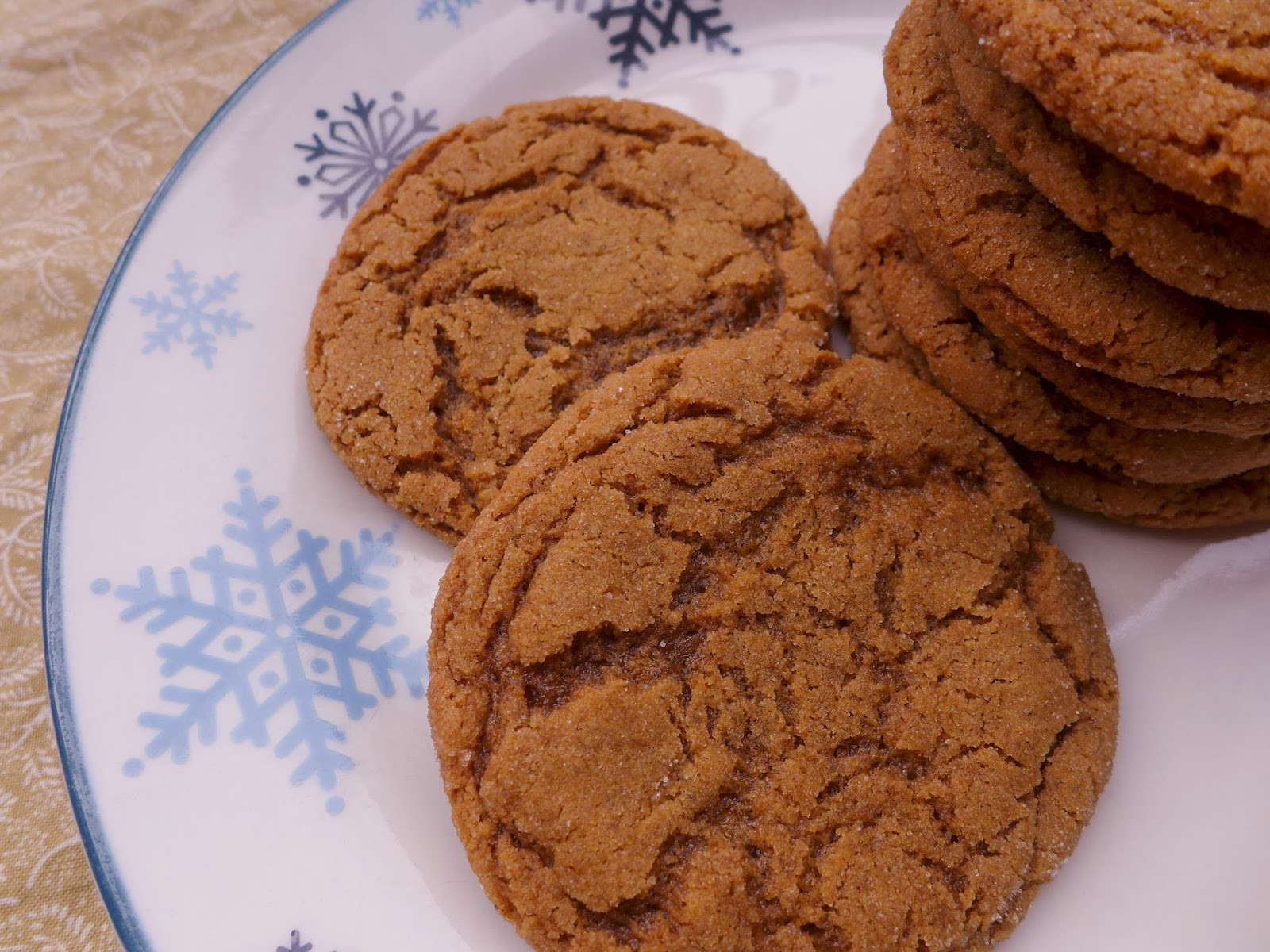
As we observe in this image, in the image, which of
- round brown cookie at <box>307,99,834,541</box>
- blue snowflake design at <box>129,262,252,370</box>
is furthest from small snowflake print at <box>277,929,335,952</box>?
blue snowflake design at <box>129,262,252,370</box>

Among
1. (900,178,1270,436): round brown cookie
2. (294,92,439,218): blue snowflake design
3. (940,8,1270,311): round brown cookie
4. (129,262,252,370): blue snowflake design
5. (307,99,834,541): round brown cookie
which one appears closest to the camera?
(940,8,1270,311): round brown cookie

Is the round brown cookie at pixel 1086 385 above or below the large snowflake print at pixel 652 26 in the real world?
below

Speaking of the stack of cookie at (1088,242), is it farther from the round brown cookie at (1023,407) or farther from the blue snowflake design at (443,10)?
the blue snowflake design at (443,10)

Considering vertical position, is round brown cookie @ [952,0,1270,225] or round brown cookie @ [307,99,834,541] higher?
round brown cookie @ [952,0,1270,225]

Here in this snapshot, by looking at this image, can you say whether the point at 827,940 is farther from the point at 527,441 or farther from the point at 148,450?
the point at 148,450

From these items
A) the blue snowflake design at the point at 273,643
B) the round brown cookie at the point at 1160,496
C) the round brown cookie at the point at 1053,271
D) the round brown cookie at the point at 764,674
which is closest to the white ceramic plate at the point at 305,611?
the blue snowflake design at the point at 273,643

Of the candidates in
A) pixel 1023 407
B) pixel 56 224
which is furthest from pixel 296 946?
pixel 56 224

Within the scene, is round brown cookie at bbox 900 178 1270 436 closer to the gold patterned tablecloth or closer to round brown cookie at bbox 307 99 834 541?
round brown cookie at bbox 307 99 834 541
